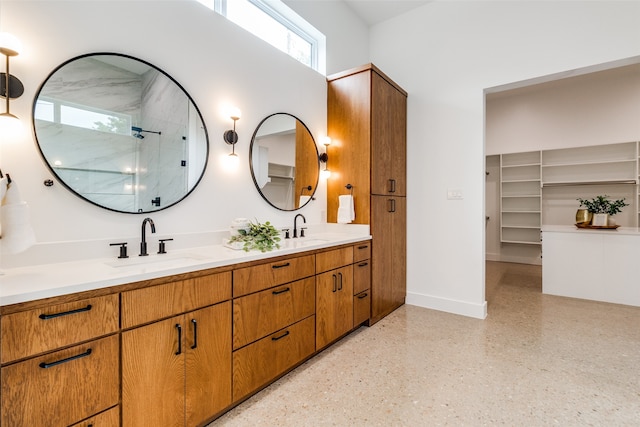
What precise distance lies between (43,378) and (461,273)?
10.9ft

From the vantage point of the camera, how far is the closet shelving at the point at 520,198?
5594mm

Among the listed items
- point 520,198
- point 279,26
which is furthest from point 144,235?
point 520,198

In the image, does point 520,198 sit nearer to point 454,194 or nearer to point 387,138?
point 454,194

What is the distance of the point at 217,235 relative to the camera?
2195 mm

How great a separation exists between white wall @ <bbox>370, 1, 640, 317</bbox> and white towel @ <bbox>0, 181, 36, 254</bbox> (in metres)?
3.27

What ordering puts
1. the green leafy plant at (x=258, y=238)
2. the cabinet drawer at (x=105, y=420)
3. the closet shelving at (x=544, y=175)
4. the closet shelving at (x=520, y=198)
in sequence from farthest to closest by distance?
the closet shelving at (x=520, y=198) < the closet shelving at (x=544, y=175) < the green leafy plant at (x=258, y=238) < the cabinet drawer at (x=105, y=420)

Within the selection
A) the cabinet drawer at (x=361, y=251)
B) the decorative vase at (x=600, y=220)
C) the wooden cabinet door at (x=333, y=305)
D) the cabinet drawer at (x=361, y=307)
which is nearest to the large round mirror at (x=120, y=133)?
the wooden cabinet door at (x=333, y=305)

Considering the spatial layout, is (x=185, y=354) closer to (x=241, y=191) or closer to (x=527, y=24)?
(x=241, y=191)

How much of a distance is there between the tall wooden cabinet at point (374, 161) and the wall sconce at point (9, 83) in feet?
7.76

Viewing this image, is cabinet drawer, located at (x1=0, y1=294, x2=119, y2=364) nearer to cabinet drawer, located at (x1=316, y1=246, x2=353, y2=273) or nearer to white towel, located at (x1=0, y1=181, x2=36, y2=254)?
white towel, located at (x1=0, y1=181, x2=36, y2=254)

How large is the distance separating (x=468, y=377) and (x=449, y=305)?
4.39 ft

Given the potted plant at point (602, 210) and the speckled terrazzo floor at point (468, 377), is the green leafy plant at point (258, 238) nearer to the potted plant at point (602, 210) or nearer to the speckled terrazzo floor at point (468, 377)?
the speckled terrazzo floor at point (468, 377)

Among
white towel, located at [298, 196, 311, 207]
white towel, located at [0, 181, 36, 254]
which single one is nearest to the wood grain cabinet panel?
white towel, located at [0, 181, 36, 254]

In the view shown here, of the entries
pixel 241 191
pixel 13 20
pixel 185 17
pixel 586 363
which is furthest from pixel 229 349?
pixel 586 363
